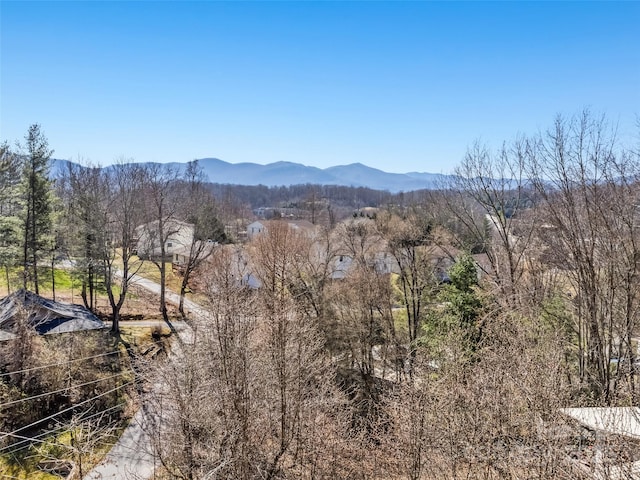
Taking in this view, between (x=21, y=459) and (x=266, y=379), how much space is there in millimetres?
7826

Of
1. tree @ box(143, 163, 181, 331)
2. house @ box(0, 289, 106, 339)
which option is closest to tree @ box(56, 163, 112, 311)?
tree @ box(143, 163, 181, 331)

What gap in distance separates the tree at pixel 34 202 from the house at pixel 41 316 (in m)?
→ 3.60

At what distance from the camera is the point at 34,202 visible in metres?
20.7

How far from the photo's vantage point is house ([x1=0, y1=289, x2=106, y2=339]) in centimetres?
1501

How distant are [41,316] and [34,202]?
23.1 ft

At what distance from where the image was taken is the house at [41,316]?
1501cm

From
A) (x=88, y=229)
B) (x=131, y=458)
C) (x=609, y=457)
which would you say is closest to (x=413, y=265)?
(x=131, y=458)

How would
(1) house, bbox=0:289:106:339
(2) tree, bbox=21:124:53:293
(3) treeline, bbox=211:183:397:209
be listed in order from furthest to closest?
1. (3) treeline, bbox=211:183:397:209
2. (2) tree, bbox=21:124:53:293
3. (1) house, bbox=0:289:106:339

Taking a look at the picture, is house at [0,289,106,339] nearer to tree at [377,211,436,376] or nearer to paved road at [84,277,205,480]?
paved road at [84,277,205,480]

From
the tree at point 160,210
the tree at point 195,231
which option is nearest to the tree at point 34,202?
the tree at point 160,210

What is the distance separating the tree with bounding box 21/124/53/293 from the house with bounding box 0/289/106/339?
3604 millimetres

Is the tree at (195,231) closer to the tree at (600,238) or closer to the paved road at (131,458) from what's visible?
the paved road at (131,458)

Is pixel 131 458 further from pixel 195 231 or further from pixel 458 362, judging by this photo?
pixel 195 231

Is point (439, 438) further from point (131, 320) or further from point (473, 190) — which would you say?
point (131, 320)
